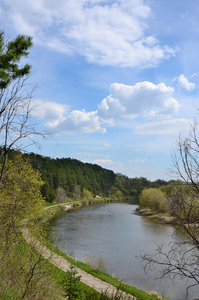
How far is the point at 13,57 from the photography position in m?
6.20

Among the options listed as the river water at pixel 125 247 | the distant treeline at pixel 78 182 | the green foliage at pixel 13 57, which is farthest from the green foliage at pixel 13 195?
the distant treeline at pixel 78 182

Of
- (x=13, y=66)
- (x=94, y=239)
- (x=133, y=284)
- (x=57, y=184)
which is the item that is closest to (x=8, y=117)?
(x=13, y=66)

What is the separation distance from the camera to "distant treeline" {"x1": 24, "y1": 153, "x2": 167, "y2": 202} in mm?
62866

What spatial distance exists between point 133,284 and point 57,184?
56.3 m

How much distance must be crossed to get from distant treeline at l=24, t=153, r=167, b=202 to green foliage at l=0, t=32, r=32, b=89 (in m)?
27.4

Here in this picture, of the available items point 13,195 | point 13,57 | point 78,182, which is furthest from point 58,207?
point 13,57

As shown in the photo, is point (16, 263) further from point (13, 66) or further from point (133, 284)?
point (133, 284)

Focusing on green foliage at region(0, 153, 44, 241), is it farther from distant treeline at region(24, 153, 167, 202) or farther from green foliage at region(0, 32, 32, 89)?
distant treeline at region(24, 153, 167, 202)

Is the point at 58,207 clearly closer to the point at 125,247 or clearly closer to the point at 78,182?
the point at 125,247

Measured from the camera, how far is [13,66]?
6340mm

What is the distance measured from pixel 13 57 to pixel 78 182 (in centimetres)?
9037

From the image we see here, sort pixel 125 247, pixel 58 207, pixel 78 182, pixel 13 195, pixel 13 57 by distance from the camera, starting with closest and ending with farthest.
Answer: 1. pixel 13 57
2. pixel 13 195
3. pixel 125 247
4. pixel 58 207
5. pixel 78 182

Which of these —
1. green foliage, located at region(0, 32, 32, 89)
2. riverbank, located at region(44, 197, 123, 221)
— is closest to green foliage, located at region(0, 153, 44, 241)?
green foliage, located at region(0, 32, 32, 89)

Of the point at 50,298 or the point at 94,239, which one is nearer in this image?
the point at 50,298
